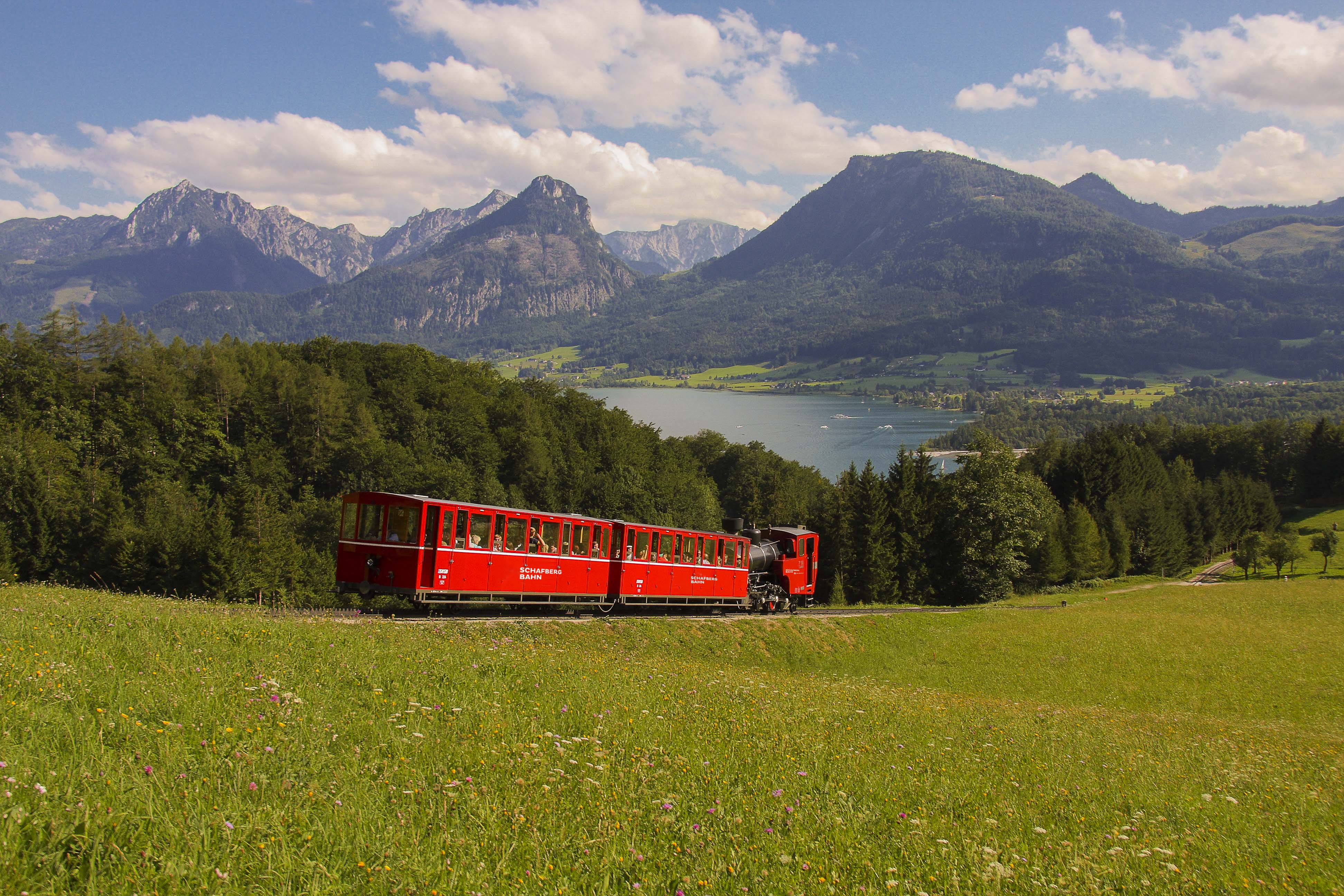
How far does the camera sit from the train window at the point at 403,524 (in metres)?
19.1

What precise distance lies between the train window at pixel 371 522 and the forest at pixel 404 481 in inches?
940

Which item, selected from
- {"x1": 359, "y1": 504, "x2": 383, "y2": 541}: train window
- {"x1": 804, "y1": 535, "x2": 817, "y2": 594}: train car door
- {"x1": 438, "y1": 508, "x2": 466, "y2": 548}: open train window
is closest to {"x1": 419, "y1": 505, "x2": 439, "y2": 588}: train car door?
{"x1": 438, "y1": 508, "x2": 466, "y2": 548}: open train window

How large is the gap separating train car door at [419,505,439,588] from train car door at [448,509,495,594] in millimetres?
543

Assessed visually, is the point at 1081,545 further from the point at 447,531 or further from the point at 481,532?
the point at 447,531

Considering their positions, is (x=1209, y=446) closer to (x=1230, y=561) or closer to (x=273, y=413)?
(x=1230, y=561)

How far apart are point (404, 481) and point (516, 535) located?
44.9 meters

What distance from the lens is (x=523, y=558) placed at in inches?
842

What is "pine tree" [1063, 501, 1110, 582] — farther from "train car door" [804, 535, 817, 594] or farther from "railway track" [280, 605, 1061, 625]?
"train car door" [804, 535, 817, 594]

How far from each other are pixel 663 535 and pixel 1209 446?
114453mm

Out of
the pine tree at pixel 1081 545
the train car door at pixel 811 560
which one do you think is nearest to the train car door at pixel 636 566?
the train car door at pixel 811 560

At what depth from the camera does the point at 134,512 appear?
5578 centimetres

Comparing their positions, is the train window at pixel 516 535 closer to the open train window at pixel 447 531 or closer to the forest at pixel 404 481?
the open train window at pixel 447 531

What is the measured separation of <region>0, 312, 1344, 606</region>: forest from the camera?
47.2m

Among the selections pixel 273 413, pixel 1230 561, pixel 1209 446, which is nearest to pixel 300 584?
pixel 273 413
